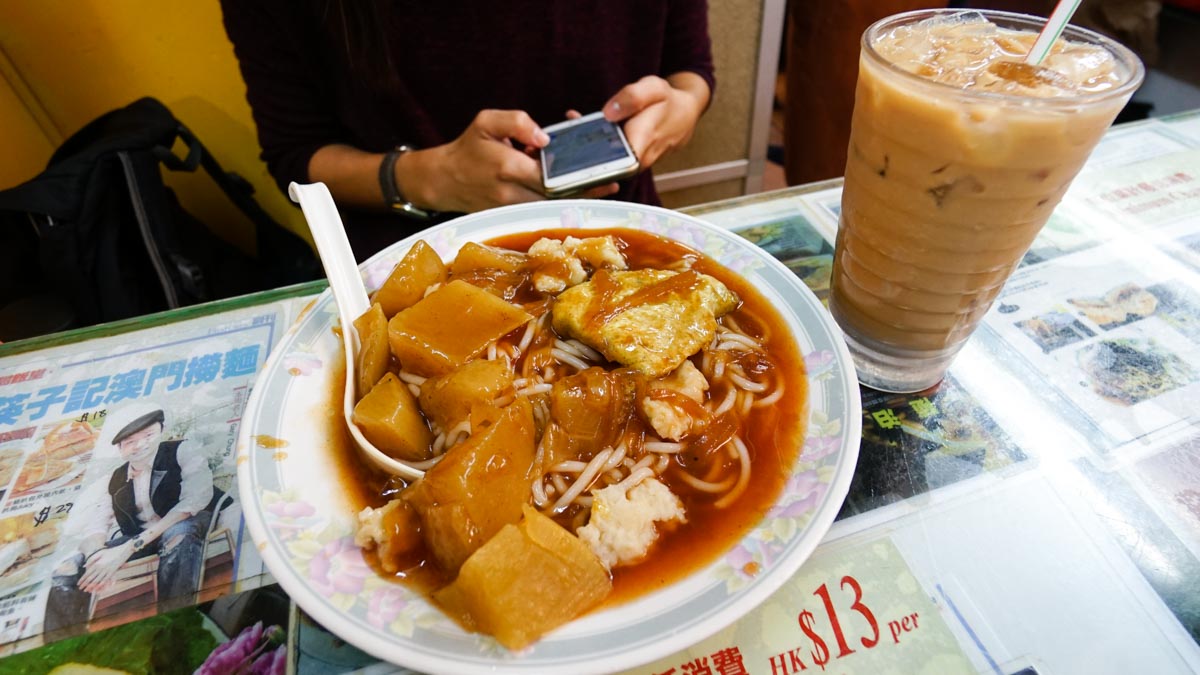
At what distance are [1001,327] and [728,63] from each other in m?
2.97

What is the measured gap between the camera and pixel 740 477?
1076 millimetres

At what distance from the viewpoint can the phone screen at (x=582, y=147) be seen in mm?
1823

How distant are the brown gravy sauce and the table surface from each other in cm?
19

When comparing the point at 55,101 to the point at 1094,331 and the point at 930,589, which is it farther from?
the point at 1094,331

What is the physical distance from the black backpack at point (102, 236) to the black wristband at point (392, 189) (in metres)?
0.93

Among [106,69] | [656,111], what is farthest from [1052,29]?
[106,69]

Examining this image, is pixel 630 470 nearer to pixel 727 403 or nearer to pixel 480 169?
pixel 727 403

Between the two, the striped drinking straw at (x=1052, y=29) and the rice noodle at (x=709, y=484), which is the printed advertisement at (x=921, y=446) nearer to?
the rice noodle at (x=709, y=484)

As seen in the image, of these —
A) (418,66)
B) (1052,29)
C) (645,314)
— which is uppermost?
(1052,29)

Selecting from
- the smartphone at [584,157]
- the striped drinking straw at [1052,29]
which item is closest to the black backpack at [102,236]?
the smartphone at [584,157]

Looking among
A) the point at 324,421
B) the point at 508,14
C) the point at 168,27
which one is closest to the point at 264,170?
the point at 168,27

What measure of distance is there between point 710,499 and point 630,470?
0.53 feet

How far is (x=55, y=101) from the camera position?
2.83m

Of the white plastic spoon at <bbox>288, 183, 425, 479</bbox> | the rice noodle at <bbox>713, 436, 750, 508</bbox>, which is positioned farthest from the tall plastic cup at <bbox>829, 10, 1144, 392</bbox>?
the white plastic spoon at <bbox>288, 183, 425, 479</bbox>
